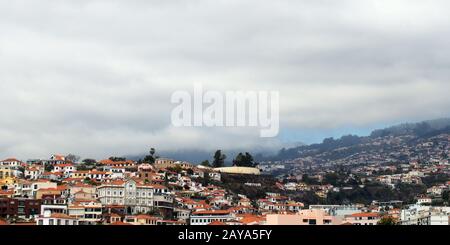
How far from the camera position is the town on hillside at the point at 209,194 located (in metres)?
52.5

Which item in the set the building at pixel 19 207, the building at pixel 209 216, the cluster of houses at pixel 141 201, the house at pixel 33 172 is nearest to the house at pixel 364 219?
the cluster of houses at pixel 141 201

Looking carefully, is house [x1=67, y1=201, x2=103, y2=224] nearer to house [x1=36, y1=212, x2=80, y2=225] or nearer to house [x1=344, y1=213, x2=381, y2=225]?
house [x1=36, y1=212, x2=80, y2=225]

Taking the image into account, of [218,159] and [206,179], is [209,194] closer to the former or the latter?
[206,179]

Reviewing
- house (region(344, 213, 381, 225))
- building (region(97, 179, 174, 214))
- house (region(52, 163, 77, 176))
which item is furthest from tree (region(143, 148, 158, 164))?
house (region(344, 213, 381, 225))

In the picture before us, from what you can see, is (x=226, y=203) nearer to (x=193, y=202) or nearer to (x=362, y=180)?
(x=193, y=202)

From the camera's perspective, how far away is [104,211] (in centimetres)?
5519

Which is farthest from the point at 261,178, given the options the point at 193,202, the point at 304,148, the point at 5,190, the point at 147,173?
the point at 304,148

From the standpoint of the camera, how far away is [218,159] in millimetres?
93438

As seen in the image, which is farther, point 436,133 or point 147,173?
point 436,133

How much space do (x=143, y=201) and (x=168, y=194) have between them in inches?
160

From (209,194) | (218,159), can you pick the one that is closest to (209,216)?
(209,194)

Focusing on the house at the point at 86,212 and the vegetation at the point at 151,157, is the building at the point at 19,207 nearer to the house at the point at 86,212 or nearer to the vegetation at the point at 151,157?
the house at the point at 86,212

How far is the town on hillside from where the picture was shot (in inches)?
2067
